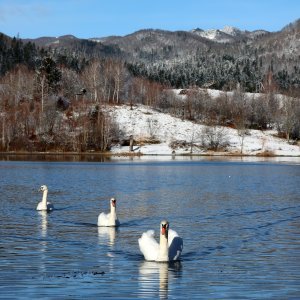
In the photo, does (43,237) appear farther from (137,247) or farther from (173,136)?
(173,136)

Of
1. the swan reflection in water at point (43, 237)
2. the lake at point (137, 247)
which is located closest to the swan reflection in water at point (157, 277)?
the lake at point (137, 247)

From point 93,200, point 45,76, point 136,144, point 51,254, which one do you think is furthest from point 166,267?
point 45,76

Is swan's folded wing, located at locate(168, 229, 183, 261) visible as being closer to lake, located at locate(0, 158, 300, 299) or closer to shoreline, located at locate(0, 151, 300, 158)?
lake, located at locate(0, 158, 300, 299)

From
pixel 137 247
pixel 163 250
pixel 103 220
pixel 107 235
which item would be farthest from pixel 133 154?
pixel 163 250

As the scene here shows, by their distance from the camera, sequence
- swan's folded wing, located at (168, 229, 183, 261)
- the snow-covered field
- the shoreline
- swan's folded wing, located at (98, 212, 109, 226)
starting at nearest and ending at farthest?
1. swan's folded wing, located at (168, 229, 183, 261)
2. swan's folded wing, located at (98, 212, 109, 226)
3. the shoreline
4. the snow-covered field

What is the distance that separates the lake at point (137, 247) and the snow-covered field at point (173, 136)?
8370 cm

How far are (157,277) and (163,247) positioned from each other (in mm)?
2146

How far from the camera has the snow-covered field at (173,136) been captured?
469ft

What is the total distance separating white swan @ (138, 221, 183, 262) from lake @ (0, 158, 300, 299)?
0.32 metres

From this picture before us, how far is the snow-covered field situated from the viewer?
142875 millimetres

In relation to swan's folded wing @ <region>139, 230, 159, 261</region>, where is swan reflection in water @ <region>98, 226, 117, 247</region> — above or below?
below

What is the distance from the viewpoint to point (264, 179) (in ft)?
234

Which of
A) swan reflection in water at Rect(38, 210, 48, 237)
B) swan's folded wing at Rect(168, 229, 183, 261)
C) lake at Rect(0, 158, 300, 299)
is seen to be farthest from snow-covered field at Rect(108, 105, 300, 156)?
swan's folded wing at Rect(168, 229, 183, 261)

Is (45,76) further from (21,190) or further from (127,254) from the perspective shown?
(127,254)
